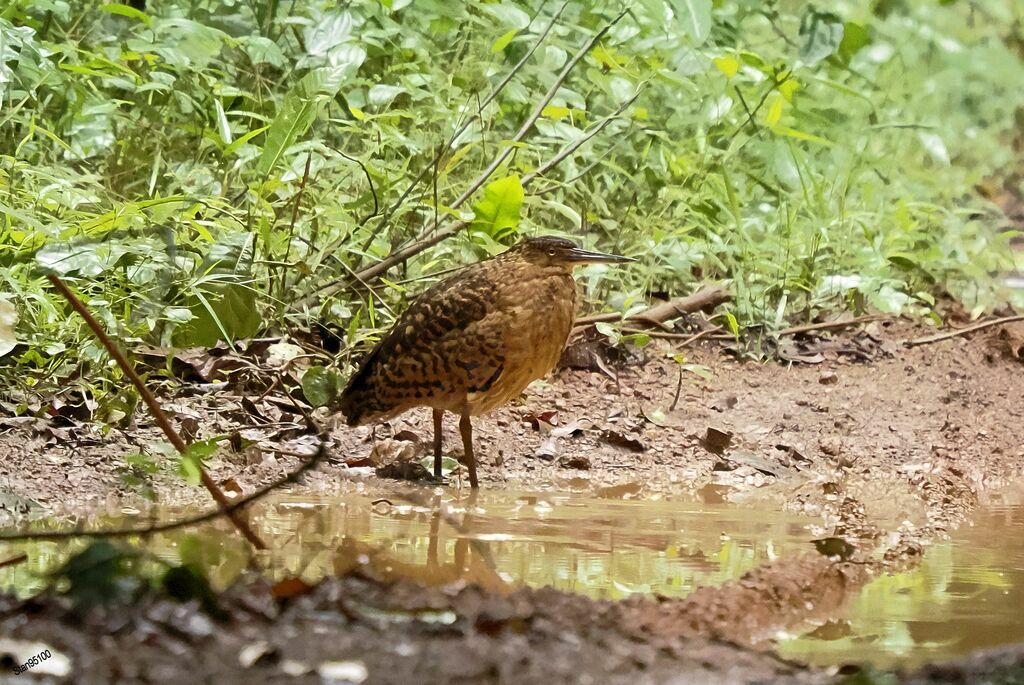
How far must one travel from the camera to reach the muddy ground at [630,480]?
245 centimetres

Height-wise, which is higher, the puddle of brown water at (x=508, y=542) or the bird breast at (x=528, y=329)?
the bird breast at (x=528, y=329)

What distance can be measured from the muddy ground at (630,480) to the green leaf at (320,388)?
0.43 feet

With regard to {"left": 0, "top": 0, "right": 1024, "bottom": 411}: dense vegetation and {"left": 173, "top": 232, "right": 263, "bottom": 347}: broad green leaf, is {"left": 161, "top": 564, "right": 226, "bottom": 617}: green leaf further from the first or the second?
{"left": 173, "top": 232, "right": 263, "bottom": 347}: broad green leaf

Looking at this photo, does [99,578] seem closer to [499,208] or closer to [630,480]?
[630,480]

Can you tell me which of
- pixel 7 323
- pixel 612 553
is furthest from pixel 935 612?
pixel 7 323

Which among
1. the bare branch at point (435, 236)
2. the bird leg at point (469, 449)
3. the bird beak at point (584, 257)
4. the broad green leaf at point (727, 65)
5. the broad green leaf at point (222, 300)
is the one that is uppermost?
the broad green leaf at point (727, 65)

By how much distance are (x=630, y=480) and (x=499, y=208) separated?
5.44 feet

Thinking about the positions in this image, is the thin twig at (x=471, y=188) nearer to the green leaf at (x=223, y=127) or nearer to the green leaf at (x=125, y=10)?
the green leaf at (x=223, y=127)

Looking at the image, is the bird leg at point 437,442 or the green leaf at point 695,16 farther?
the green leaf at point 695,16

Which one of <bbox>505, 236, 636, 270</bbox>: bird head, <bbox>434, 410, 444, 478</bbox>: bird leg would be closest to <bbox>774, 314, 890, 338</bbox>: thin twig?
<bbox>505, 236, 636, 270</bbox>: bird head

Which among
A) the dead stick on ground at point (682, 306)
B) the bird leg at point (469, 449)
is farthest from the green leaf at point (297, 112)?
the dead stick on ground at point (682, 306)

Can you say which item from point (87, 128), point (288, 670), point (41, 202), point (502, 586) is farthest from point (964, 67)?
point (288, 670)

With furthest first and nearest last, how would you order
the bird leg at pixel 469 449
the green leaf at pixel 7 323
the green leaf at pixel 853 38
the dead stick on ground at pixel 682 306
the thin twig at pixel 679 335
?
the green leaf at pixel 853 38 < the dead stick on ground at pixel 682 306 < the thin twig at pixel 679 335 < the bird leg at pixel 469 449 < the green leaf at pixel 7 323

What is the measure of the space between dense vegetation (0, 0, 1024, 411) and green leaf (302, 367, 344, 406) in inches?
14.8
